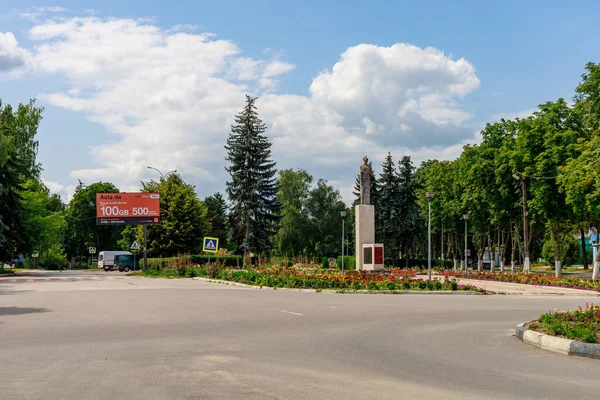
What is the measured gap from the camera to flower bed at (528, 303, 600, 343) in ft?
33.3

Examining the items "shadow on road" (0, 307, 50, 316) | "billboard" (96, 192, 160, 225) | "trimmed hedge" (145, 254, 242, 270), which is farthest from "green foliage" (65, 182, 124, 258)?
"shadow on road" (0, 307, 50, 316)

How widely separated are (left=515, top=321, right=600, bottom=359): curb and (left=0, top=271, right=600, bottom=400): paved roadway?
274 millimetres

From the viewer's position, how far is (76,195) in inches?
3878

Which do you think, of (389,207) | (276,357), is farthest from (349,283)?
(389,207)

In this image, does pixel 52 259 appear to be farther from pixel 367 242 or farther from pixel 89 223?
pixel 367 242

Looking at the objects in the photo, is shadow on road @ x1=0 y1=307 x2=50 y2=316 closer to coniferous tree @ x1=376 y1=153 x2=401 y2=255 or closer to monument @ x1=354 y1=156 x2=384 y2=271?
monument @ x1=354 y1=156 x2=384 y2=271

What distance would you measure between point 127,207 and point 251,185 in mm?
12310

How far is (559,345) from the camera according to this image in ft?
33.1

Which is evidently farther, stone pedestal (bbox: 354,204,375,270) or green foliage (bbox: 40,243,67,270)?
green foliage (bbox: 40,243,67,270)

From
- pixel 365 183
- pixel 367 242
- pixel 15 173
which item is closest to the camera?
pixel 367 242

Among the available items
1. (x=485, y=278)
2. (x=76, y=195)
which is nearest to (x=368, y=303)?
(x=485, y=278)

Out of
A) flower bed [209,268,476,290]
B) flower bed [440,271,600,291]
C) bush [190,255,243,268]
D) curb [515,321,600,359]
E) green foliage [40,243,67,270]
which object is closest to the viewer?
curb [515,321,600,359]

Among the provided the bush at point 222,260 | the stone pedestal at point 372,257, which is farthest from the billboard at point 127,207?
the stone pedestal at point 372,257

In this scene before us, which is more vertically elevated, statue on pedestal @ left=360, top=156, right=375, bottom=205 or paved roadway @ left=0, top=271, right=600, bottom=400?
statue on pedestal @ left=360, top=156, right=375, bottom=205
